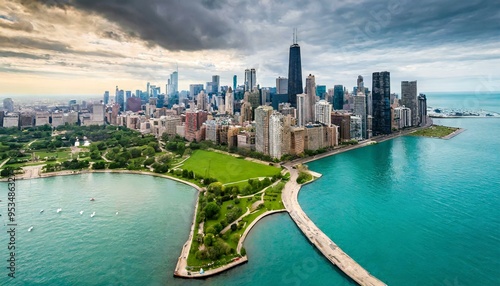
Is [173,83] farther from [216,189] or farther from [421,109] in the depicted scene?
[216,189]

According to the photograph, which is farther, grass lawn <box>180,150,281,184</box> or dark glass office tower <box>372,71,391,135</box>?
dark glass office tower <box>372,71,391,135</box>

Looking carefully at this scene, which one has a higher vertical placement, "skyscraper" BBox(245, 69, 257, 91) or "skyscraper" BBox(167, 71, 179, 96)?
"skyscraper" BBox(167, 71, 179, 96)

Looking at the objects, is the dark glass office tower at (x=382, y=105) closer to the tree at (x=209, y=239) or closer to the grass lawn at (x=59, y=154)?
the tree at (x=209, y=239)

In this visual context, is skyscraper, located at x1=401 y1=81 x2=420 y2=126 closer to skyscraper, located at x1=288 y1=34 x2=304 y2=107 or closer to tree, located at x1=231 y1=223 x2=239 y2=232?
skyscraper, located at x1=288 y1=34 x2=304 y2=107

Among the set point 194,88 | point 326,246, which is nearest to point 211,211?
point 326,246

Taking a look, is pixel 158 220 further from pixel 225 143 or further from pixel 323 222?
pixel 225 143

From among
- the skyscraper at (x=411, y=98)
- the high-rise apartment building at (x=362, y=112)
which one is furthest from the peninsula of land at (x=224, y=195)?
the skyscraper at (x=411, y=98)

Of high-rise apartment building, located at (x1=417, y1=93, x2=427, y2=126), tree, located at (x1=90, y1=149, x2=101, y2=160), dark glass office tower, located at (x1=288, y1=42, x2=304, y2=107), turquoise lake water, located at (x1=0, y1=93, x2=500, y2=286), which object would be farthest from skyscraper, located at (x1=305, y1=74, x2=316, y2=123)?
tree, located at (x1=90, y1=149, x2=101, y2=160)

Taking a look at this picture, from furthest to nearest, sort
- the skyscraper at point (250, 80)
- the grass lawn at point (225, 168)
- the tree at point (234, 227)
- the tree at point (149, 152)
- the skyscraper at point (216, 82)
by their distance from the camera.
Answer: the skyscraper at point (216, 82) → the skyscraper at point (250, 80) → the tree at point (149, 152) → the grass lawn at point (225, 168) → the tree at point (234, 227)
